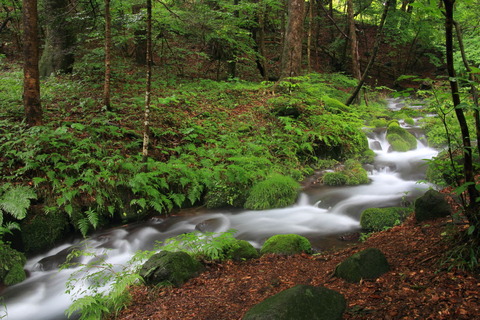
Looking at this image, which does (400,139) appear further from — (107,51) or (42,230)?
(42,230)

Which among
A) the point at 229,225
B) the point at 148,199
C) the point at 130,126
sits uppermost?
the point at 130,126

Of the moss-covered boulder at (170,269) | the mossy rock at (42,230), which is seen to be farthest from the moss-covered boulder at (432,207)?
the mossy rock at (42,230)

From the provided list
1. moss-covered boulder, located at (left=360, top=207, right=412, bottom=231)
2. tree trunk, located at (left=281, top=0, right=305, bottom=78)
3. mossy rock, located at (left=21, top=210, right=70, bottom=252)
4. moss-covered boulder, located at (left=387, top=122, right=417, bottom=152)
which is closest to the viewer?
moss-covered boulder, located at (left=360, top=207, right=412, bottom=231)

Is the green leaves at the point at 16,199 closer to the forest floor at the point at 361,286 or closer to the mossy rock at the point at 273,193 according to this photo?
the forest floor at the point at 361,286

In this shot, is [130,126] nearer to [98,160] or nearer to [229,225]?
[98,160]

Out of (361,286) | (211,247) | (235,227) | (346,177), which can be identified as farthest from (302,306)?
(346,177)

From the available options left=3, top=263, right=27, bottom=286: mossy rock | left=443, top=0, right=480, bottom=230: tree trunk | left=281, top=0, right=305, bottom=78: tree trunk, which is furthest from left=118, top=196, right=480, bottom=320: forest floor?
left=281, top=0, right=305, bottom=78: tree trunk

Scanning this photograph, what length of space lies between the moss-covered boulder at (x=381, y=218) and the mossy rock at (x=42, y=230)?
622 cm

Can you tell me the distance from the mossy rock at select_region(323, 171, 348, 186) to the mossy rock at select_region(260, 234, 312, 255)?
364 cm

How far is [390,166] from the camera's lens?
10.0 metres

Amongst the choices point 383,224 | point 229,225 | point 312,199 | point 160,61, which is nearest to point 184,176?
point 229,225

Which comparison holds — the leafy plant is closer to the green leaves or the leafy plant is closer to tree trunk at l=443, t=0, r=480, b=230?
the green leaves

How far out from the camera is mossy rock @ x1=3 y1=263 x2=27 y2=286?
18.6ft

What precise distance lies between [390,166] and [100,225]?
27.7 ft
